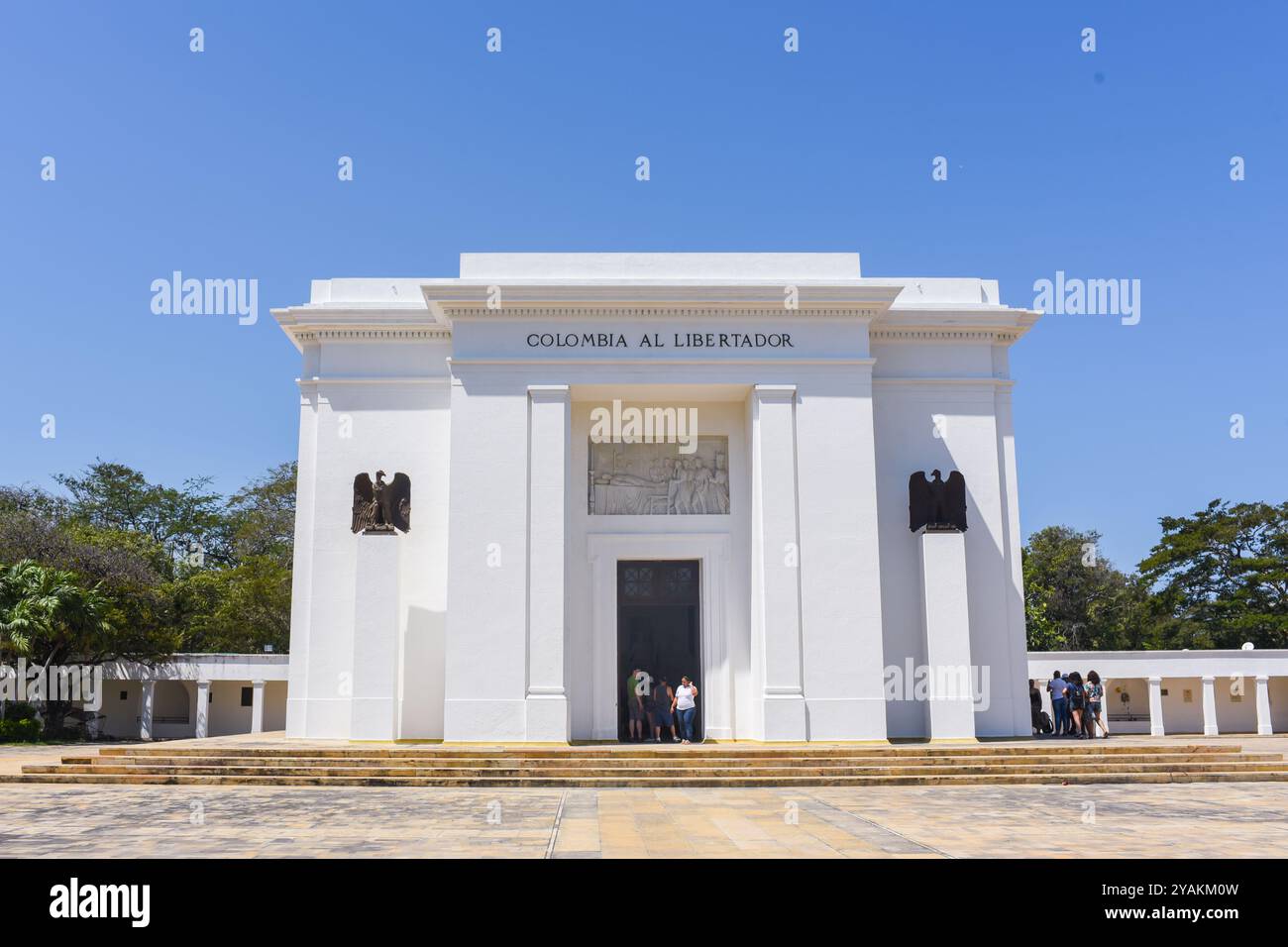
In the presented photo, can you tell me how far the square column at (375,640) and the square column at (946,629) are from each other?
9.18 metres

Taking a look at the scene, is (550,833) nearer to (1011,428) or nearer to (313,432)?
(313,432)

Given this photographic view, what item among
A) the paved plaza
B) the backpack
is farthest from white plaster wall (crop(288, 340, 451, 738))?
the backpack

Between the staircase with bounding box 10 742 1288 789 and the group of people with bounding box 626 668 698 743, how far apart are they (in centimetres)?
220

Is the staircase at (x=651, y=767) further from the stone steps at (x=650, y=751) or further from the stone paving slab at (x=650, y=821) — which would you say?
the stone paving slab at (x=650, y=821)

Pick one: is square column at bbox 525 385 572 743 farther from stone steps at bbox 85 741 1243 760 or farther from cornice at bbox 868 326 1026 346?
cornice at bbox 868 326 1026 346

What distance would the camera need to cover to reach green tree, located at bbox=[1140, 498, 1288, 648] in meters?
40.3

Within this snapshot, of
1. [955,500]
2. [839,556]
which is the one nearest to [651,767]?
[839,556]

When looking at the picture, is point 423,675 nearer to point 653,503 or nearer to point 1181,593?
point 653,503

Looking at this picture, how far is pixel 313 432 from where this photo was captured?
19984 mm

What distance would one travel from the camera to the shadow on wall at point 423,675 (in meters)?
18.6

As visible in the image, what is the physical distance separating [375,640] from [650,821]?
28.8ft
